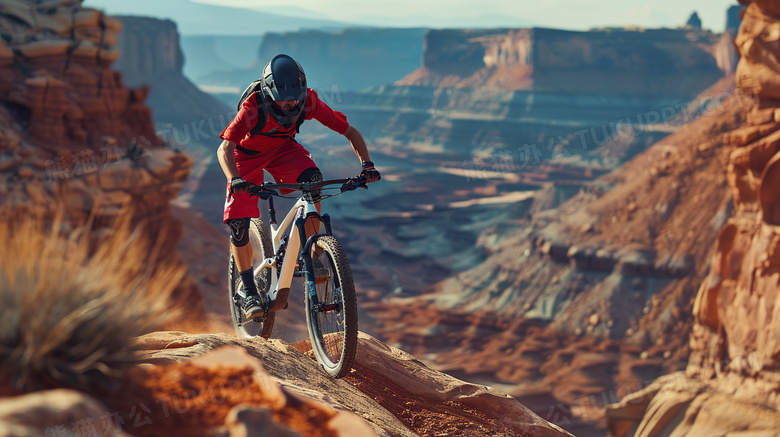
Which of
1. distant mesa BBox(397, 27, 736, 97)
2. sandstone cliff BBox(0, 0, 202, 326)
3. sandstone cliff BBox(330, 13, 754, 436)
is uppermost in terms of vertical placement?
distant mesa BBox(397, 27, 736, 97)

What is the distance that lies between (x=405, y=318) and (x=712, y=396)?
2434cm

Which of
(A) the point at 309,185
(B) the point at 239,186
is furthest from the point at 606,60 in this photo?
(B) the point at 239,186

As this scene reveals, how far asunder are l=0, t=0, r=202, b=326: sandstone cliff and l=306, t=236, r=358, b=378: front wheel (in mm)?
15621

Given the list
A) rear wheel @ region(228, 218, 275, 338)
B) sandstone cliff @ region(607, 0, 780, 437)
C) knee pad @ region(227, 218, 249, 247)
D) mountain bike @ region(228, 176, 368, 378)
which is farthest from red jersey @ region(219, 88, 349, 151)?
sandstone cliff @ region(607, 0, 780, 437)

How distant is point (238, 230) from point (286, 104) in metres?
1.46

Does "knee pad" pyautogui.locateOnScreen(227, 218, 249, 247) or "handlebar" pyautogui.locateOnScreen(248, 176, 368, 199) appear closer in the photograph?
"handlebar" pyautogui.locateOnScreen(248, 176, 368, 199)

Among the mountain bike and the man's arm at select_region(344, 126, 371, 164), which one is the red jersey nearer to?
the man's arm at select_region(344, 126, 371, 164)

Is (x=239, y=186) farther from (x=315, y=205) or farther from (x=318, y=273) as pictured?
(x=318, y=273)

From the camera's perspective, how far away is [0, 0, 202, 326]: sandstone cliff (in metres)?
20.0

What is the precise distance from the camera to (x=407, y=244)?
212 ft

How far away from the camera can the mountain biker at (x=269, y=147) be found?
17.0ft

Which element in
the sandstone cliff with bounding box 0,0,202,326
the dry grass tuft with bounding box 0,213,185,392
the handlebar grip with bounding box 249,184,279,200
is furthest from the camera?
the sandstone cliff with bounding box 0,0,202,326

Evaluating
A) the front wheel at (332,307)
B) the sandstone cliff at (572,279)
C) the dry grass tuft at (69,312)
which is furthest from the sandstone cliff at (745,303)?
the dry grass tuft at (69,312)

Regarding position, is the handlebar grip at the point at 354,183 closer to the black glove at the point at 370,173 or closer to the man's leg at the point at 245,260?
the black glove at the point at 370,173
